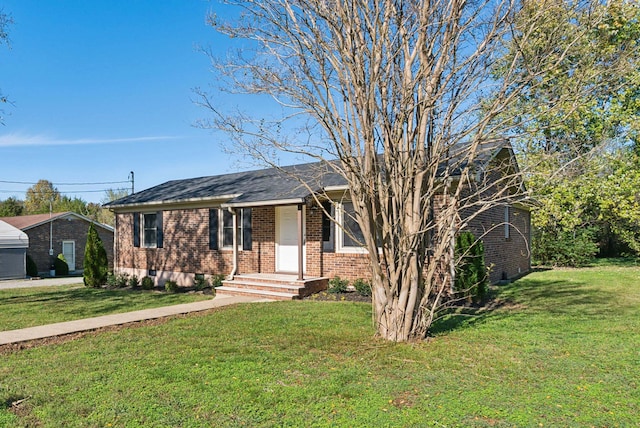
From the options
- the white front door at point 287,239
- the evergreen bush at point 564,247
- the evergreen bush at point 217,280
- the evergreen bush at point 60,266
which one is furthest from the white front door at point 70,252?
the evergreen bush at point 564,247

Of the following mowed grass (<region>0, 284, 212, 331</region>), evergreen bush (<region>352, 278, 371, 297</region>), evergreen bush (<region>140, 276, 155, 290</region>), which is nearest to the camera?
mowed grass (<region>0, 284, 212, 331</region>)

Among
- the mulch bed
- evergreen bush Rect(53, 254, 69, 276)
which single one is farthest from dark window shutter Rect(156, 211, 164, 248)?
evergreen bush Rect(53, 254, 69, 276)

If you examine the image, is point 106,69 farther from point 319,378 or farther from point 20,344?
point 319,378

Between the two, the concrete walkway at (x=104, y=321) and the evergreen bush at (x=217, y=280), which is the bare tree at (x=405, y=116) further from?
the evergreen bush at (x=217, y=280)

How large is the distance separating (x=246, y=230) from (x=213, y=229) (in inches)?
56.6

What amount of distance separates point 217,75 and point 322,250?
240 inches

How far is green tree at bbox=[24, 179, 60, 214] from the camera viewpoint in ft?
168

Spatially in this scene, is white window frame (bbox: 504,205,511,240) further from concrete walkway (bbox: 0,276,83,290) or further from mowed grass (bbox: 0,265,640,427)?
concrete walkway (bbox: 0,276,83,290)

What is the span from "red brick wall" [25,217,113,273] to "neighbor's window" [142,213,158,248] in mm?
12008

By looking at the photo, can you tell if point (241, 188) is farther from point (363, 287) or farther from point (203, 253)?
point (363, 287)

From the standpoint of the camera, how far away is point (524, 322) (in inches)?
303

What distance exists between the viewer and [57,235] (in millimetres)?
26062

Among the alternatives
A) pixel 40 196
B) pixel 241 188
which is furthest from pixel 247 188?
pixel 40 196

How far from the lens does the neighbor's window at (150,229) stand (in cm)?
1636
